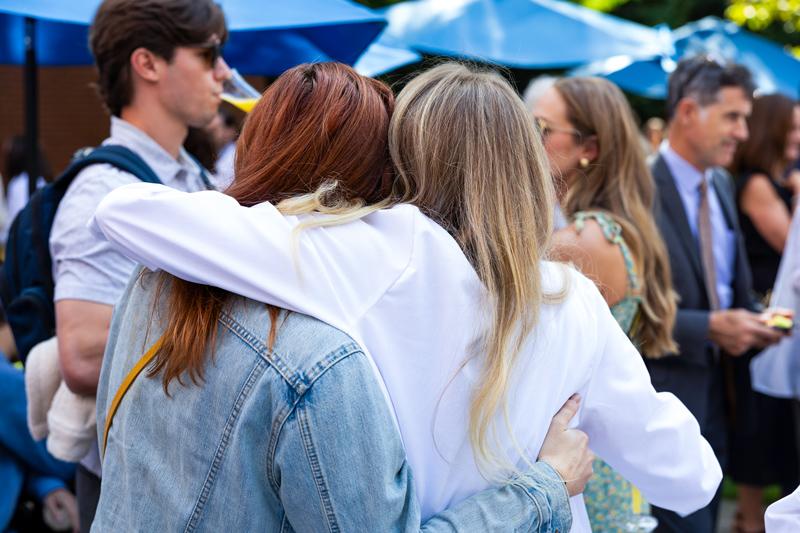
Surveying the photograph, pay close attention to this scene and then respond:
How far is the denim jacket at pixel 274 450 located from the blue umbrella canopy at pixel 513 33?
14.5 feet

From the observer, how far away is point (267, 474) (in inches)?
60.3

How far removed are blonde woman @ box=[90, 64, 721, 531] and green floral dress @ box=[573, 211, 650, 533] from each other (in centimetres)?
107

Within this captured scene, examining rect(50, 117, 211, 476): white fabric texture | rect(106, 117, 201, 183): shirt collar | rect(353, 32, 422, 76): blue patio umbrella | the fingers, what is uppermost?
the fingers

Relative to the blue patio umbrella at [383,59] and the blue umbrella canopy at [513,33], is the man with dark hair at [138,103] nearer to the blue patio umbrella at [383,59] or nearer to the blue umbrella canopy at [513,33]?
the blue patio umbrella at [383,59]

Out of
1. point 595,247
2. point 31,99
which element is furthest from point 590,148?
point 31,99

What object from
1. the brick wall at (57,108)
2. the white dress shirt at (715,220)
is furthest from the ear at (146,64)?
the brick wall at (57,108)

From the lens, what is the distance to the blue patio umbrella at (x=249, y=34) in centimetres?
338

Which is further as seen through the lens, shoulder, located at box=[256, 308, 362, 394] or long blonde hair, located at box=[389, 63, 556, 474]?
long blonde hair, located at box=[389, 63, 556, 474]

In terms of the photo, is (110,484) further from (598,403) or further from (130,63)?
(130,63)

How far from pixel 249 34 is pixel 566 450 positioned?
287 centimetres

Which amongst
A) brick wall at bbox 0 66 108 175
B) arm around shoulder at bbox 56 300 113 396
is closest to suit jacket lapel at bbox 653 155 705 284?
arm around shoulder at bbox 56 300 113 396

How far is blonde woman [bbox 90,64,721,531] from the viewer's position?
1522 millimetres

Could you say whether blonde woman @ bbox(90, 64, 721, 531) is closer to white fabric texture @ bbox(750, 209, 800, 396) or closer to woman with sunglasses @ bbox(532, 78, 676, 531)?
woman with sunglasses @ bbox(532, 78, 676, 531)

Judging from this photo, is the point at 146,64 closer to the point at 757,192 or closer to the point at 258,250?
the point at 258,250
